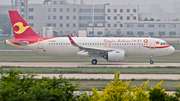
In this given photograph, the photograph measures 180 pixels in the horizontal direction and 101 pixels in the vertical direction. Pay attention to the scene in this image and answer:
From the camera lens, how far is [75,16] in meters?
127

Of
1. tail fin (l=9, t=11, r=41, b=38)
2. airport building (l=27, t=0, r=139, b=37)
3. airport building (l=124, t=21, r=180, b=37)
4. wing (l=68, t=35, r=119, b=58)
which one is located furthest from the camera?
airport building (l=27, t=0, r=139, b=37)

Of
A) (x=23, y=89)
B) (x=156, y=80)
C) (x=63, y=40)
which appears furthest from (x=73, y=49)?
(x=23, y=89)

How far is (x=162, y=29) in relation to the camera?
103500 millimetres

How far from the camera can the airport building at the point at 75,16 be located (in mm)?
123919

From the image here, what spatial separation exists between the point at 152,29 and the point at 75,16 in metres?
40.1

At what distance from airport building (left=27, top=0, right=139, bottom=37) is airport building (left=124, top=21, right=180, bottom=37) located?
1683 centimetres

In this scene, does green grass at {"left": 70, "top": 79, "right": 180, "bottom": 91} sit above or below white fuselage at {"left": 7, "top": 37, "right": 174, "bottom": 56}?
below

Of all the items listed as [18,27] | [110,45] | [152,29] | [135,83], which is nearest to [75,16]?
[152,29]

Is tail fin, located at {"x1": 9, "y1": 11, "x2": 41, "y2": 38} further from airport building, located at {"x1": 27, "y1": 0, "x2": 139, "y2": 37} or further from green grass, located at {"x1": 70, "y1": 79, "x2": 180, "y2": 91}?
airport building, located at {"x1": 27, "y1": 0, "x2": 139, "y2": 37}

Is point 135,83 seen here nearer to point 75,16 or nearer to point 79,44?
point 79,44

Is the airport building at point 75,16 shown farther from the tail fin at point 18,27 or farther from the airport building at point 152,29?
the tail fin at point 18,27

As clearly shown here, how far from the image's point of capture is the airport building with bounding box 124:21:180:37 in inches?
4075

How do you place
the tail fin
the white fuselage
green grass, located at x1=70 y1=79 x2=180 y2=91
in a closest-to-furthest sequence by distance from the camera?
green grass, located at x1=70 y1=79 x2=180 y2=91
the tail fin
the white fuselage

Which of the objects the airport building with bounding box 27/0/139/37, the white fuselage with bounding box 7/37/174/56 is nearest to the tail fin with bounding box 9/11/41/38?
the white fuselage with bounding box 7/37/174/56
